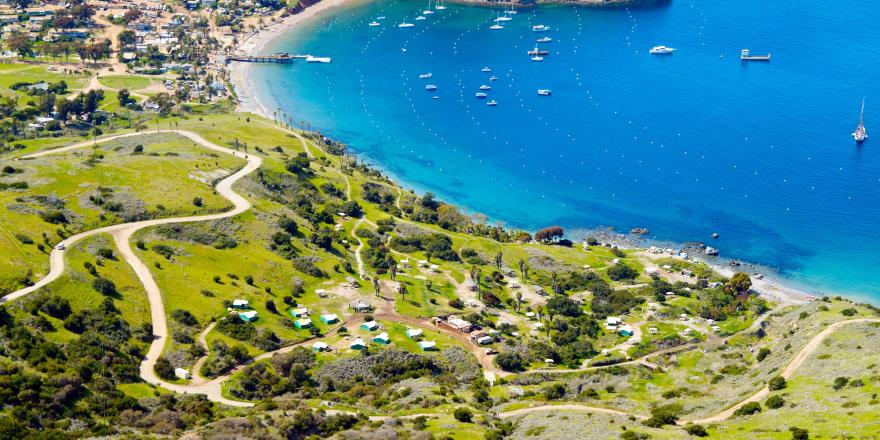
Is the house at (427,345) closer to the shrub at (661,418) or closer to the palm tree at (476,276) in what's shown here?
the palm tree at (476,276)

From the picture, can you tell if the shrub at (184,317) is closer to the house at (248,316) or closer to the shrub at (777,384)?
the house at (248,316)

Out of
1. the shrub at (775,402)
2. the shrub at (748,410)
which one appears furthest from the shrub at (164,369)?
the shrub at (775,402)

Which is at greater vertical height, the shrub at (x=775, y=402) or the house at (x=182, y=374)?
the shrub at (x=775, y=402)

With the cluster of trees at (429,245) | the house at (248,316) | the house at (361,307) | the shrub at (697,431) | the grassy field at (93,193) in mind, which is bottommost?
the cluster of trees at (429,245)

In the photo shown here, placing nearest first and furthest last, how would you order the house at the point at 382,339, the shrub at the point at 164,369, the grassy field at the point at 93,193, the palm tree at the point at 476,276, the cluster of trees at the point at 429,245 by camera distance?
the shrub at the point at 164,369 < the house at the point at 382,339 < the grassy field at the point at 93,193 < the palm tree at the point at 476,276 < the cluster of trees at the point at 429,245

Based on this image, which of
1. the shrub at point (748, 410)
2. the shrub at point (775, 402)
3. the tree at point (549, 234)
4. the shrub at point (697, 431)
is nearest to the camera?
the shrub at point (697, 431)

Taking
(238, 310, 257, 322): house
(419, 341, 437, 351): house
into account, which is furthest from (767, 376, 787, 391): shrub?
(238, 310, 257, 322): house

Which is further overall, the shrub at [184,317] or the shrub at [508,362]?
the shrub at [508,362]
